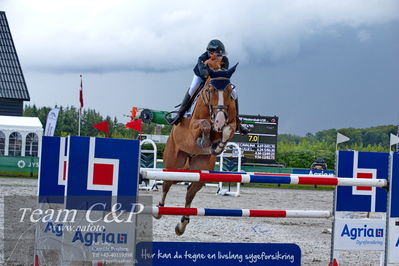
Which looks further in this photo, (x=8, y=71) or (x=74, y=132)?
(x=74, y=132)

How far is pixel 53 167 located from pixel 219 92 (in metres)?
1.50

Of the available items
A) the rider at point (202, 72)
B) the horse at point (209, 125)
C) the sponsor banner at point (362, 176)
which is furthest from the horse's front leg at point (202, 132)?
the sponsor banner at point (362, 176)

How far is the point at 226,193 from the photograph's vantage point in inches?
553

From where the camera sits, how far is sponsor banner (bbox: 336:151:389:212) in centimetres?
419

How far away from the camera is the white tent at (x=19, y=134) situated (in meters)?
19.1

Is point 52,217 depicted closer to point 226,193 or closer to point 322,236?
point 322,236

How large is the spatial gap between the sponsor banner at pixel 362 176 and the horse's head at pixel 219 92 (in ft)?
3.67

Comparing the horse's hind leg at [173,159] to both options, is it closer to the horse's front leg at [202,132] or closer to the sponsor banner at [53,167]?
the horse's front leg at [202,132]

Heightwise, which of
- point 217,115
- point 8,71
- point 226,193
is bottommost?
point 226,193

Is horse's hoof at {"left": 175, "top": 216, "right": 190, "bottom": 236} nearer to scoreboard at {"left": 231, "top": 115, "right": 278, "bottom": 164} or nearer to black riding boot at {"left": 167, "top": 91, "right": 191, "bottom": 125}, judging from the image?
black riding boot at {"left": 167, "top": 91, "right": 191, "bottom": 125}

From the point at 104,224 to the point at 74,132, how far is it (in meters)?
28.4

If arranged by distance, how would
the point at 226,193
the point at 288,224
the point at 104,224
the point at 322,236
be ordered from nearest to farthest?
the point at 104,224 → the point at 322,236 → the point at 288,224 → the point at 226,193

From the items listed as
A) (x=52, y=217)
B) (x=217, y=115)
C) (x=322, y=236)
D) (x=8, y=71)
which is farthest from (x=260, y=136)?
(x=52, y=217)

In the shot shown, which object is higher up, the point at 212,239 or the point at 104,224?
the point at 104,224
